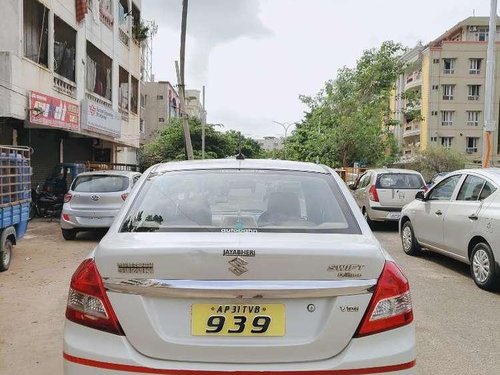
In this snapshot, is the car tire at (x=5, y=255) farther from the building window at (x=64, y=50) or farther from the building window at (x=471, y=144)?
the building window at (x=471, y=144)

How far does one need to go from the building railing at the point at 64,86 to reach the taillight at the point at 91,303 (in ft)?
49.9

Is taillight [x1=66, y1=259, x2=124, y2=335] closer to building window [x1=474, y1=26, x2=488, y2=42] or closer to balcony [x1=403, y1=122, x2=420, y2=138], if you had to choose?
balcony [x1=403, y1=122, x2=420, y2=138]

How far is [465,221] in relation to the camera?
7219 millimetres

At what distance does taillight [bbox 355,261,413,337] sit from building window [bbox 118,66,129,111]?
2480 centimetres

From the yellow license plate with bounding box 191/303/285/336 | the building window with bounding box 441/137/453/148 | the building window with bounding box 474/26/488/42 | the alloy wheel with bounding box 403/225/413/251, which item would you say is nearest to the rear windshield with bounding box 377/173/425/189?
the alloy wheel with bounding box 403/225/413/251

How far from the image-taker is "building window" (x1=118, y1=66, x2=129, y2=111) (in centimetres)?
2616

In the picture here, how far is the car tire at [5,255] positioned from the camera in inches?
298

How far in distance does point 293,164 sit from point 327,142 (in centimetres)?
3022

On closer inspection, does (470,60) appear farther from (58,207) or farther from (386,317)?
(386,317)

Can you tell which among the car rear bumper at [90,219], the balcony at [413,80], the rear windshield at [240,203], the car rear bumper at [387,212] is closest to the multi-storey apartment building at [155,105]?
the balcony at [413,80]

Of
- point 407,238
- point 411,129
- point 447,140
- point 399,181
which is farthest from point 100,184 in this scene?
point 411,129

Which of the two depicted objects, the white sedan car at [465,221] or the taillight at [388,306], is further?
the white sedan car at [465,221]

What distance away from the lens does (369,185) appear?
1334 centimetres

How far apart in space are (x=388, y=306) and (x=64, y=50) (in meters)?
18.3
